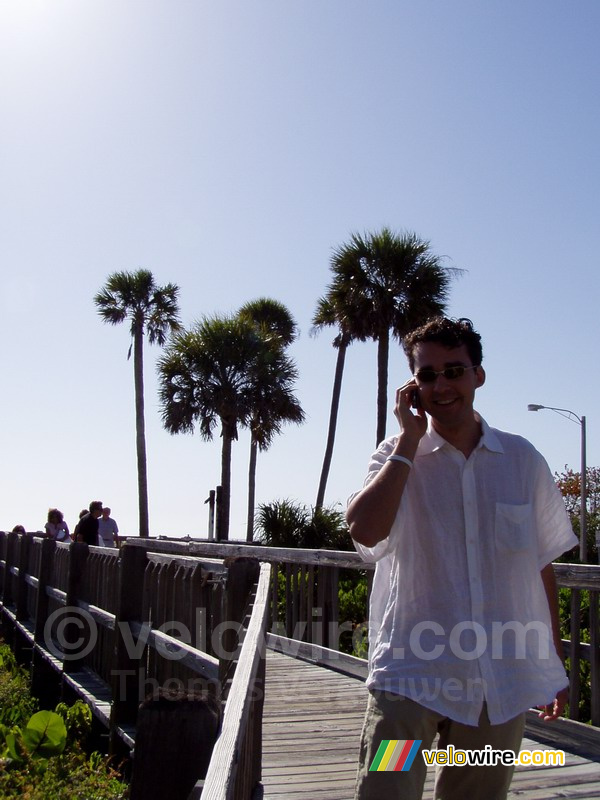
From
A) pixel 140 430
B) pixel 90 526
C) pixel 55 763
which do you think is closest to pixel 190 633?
pixel 55 763

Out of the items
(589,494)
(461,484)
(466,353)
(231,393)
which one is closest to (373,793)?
(461,484)

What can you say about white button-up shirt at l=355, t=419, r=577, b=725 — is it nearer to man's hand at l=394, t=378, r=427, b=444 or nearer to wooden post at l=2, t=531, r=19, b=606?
man's hand at l=394, t=378, r=427, b=444

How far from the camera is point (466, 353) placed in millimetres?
2674

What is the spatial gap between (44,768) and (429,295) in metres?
24.9

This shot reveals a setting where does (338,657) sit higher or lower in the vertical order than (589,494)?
lower

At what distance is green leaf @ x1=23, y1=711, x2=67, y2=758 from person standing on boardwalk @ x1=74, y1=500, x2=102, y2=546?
8.32 metres

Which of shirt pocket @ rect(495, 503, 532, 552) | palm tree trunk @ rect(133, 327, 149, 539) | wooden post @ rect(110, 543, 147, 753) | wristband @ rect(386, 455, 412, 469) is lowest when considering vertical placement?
wooden post @ rect(110, 543, 147, 753)

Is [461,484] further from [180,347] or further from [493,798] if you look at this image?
[180,347]

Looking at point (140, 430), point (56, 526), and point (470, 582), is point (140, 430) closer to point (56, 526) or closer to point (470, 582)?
point (56, 526)

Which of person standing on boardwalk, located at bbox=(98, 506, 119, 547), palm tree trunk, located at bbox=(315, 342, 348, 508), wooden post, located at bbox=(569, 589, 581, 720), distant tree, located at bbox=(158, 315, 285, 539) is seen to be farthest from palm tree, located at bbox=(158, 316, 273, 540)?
wooden post, located at bbox=(569, 589, 581, 720)

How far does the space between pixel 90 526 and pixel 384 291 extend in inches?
681

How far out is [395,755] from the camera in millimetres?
2314

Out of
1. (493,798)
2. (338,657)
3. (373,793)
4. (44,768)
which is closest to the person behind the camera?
(373,793)

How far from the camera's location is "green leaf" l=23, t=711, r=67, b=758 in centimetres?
669
